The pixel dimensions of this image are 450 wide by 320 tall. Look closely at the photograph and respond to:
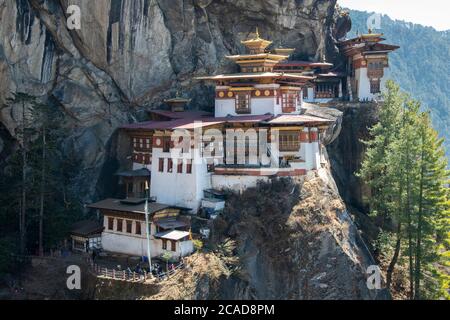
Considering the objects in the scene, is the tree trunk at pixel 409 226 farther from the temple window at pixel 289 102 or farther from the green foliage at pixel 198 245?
the green foliage at pixel 198 245

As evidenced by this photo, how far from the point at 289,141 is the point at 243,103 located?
213 inches

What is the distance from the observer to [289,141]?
45.1 meters

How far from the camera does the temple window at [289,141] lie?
45.0m

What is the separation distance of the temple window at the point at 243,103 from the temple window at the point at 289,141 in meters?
4.38

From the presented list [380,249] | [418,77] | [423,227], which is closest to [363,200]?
[380,249]

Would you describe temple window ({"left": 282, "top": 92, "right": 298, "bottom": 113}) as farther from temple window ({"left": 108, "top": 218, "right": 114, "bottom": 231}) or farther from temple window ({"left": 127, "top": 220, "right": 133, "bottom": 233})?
temple window ({"left": 108, "top": 218, "right": 114, "bottom": 231})

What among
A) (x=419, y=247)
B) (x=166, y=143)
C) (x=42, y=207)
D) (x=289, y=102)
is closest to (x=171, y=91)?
(x=166, y=143)

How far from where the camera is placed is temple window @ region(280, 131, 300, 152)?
1772 inches

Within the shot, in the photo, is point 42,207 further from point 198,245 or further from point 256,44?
point 256,44

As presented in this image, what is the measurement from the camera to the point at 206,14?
181ft

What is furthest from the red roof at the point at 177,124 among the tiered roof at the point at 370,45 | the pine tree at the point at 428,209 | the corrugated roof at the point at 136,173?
the tiered roof at the point at 370,45

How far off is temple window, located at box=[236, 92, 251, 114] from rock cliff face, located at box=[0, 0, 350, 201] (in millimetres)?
6943

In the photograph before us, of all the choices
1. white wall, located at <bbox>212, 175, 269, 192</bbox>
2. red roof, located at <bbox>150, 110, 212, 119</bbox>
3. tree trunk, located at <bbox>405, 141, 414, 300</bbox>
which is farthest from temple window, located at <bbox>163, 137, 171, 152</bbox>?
tree trunk, located at <bbox>405, 141, 414, 300</bbox>
